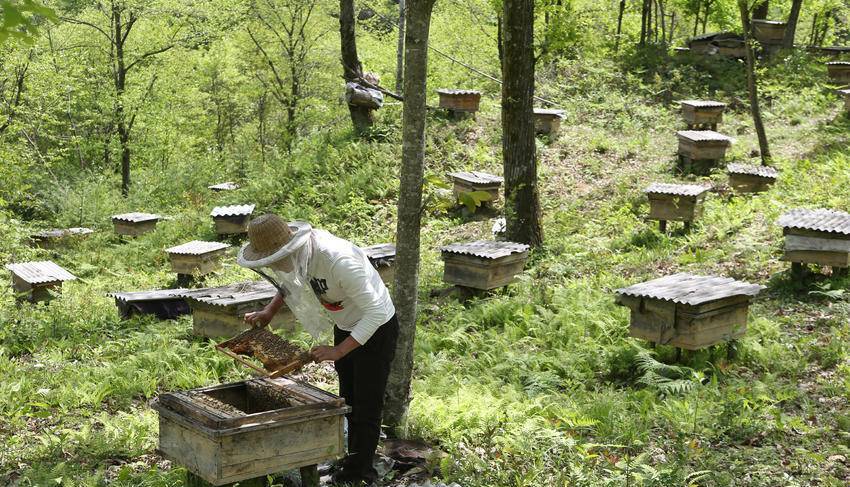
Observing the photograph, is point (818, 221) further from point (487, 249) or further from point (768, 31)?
point (768, 31)

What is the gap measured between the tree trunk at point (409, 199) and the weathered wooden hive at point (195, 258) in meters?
7.49

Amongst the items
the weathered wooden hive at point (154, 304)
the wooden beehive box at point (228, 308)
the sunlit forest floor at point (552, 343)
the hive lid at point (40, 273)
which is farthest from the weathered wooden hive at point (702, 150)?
the hive lid at point (40, 273)

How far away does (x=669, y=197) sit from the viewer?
12391 mm

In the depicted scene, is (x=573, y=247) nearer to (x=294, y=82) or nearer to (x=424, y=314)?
(x=424, y=314)

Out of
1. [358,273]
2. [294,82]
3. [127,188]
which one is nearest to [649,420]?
[358,273]

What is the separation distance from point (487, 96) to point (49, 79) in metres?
12.5

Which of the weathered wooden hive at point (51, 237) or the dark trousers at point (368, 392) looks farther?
the weathered wooden hive at point (51, 237)

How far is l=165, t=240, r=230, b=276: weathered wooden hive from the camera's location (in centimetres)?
1298

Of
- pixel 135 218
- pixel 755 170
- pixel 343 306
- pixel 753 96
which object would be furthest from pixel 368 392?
pixel 135 218

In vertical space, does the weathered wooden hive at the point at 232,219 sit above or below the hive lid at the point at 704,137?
below

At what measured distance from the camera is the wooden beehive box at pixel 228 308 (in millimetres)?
9031

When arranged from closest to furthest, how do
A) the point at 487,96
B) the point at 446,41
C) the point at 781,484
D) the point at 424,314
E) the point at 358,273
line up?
the point at 358,273, the point at 781,484, the point at 424,314, the point at 487,96, the point at 446,41

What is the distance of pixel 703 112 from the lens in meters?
17.2

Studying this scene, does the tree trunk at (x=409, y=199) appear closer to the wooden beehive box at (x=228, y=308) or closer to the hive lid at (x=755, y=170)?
the wooden beehive box at (x=228, y=308)
